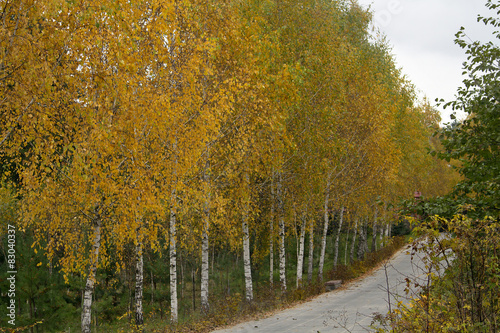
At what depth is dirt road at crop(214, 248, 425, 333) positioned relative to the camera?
32.1 feet

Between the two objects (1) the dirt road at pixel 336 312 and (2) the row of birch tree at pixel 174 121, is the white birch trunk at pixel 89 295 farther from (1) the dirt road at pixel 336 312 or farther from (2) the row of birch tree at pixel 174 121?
(1) the dirt road at pixel 336 312

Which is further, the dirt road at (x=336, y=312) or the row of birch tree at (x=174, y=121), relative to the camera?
the dirt road at (x=336, y=312)

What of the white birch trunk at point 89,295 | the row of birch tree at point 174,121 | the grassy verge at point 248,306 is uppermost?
the row of birch tree at point 174,121

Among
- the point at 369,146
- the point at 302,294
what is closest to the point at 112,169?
the point at 302,294

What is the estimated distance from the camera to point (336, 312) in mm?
11766

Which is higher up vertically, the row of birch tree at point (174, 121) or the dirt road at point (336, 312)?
the row of birch tree at point (174, 121)

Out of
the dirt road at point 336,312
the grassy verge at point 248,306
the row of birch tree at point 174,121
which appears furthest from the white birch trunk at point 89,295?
the dirt road at point 336,312

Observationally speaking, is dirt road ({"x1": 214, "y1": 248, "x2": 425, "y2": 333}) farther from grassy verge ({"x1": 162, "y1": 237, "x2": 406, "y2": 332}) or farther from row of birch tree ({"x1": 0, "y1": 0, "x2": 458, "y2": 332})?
row of birch tree ({"x1": 0, "y1": 0, "x2": 458, "y2": 332})

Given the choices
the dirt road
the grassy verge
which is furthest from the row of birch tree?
the dirt road

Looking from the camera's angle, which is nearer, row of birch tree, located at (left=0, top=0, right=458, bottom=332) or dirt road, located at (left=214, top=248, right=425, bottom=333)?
row of birch tree, located at (left=0, top=0, right=458, bottom=332)

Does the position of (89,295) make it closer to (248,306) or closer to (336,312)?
(248,306)

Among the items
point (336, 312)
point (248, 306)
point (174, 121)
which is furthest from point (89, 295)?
point (336, 312)

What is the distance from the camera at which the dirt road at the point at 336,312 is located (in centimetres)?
979

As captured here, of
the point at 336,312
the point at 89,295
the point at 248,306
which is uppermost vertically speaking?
the point at 89,295
